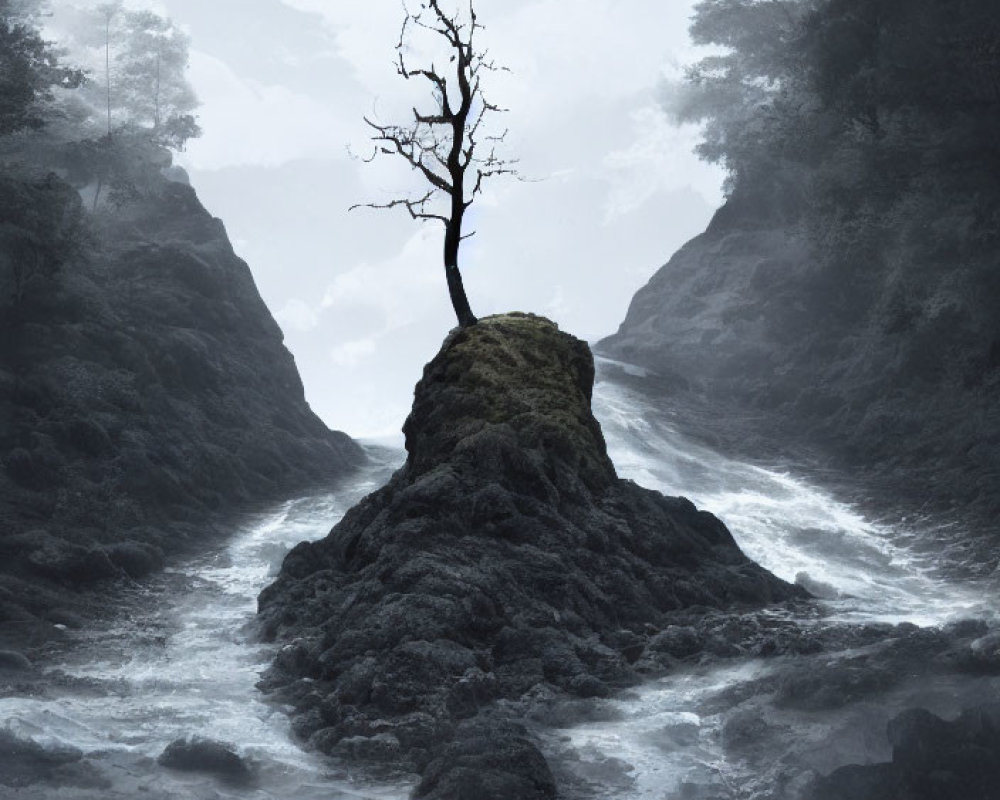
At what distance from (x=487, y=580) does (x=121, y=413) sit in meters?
19.8

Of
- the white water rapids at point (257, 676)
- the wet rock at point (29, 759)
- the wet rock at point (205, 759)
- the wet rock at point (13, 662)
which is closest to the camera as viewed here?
the wet rock at point (29, 759)

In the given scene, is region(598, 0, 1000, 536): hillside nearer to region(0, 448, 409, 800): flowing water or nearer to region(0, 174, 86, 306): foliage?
region(0, 448, 409, 800): flowing water

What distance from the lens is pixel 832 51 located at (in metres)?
37.9

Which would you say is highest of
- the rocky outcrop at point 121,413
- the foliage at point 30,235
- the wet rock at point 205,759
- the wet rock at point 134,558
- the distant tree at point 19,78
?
the distant tree at point 19,78

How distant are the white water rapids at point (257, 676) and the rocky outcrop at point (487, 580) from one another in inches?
30.8

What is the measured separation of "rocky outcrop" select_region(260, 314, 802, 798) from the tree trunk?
1.92ft

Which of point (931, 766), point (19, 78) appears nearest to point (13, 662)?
point (931, 766)

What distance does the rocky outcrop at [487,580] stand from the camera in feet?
40.8

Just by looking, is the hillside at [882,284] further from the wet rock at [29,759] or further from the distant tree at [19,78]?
the distant tree at [19,78]

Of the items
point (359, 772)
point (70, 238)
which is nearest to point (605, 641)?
point (359, 772)

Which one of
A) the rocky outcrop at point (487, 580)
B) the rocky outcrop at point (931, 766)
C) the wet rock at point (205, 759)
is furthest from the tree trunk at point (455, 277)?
the rocky outcrop at point (931, 766)

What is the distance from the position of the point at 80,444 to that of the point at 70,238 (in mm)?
8021

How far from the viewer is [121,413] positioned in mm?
31203

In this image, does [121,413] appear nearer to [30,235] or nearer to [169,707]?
[30,235]
